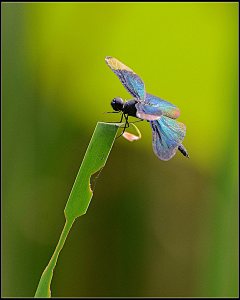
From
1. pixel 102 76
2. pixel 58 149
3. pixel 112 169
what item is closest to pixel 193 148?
pixel 112 169

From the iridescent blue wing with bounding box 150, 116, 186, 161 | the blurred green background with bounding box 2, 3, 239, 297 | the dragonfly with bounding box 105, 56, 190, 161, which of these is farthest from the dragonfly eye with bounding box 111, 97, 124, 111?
the blurred green background with bounding box 2, 3, 239, 297

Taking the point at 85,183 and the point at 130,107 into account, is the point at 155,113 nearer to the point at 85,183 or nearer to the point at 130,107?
the point at 130,107

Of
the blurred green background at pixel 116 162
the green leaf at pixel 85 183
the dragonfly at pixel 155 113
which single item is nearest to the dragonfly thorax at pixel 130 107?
the dragonfly at pixel 155 113

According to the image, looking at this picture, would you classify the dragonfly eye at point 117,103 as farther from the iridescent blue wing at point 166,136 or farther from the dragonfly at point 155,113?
the iridescent blue wing at point 166,136

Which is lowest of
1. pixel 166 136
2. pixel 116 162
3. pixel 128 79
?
pixel 116 162

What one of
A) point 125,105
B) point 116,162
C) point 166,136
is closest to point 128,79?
point 125,105

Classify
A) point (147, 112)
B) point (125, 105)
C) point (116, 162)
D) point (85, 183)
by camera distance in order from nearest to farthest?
point (85, 183)
point (147, 112)
point (125, 105)
point (116, 162)
